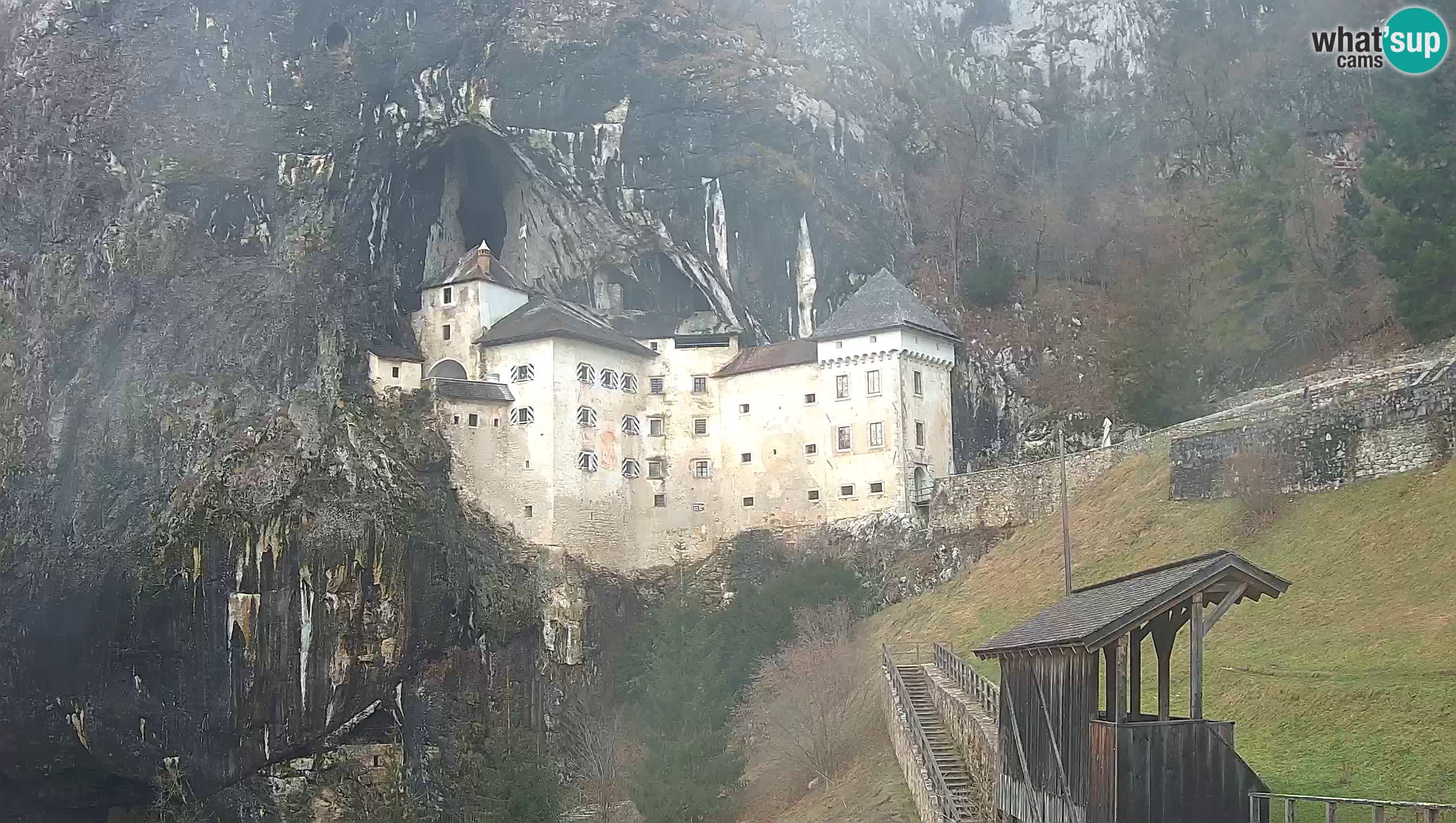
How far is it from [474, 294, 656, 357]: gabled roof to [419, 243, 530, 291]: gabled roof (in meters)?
1.17

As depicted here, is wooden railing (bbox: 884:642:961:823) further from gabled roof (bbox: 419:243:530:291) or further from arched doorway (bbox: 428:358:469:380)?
→ gabled roof (bbox: 419:243:530:291)

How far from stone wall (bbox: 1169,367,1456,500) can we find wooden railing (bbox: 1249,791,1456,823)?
13.6m

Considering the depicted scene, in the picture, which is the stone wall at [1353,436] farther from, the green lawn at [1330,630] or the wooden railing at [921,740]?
the wooden railing at [921,740]

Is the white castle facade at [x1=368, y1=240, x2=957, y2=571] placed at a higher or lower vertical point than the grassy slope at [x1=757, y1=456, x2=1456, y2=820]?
higher

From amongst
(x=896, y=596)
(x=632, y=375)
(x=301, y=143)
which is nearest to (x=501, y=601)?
(x=632, y=375)

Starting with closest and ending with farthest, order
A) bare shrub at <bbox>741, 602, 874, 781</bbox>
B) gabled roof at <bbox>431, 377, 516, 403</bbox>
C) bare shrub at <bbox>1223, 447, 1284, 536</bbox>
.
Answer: bare shrub at <bbox>1223, 447, 1284, 536</bbox> < bare shrub at <bbox>741, 602, 874, 781</bbox> < gabled roof at <bbox>431, 377, 516, 403</bbox>

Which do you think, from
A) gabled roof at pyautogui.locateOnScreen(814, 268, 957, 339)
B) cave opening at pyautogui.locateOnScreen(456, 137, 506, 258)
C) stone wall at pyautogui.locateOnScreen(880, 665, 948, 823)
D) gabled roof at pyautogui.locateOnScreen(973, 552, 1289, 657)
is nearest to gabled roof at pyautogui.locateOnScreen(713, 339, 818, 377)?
gabled roof at pyautogui.locateOnScreen(814, 268, 957, 339)

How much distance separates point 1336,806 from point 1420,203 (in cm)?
2595

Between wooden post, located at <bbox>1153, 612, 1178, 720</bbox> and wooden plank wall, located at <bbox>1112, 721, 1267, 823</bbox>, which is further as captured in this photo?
wooden post, located at <bbox>1153, 612, 1178, 720</bbox>

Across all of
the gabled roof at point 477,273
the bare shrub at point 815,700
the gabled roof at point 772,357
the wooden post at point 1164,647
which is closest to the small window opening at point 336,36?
the gabled roof at point 477,273

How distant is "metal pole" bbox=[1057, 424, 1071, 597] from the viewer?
30.6 metres

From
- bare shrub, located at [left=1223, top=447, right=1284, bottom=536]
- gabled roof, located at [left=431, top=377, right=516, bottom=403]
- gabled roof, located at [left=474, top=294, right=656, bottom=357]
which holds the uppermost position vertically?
gabled roof, located at [left=474, top=294, right=656, bottom=357]

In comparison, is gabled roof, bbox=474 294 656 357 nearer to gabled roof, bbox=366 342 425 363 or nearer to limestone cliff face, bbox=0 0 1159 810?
gabled roof, bbox=366 342 425 363

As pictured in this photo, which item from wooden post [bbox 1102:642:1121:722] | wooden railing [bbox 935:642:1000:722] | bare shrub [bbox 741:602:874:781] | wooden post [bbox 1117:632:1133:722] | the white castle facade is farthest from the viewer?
the white castle facade
